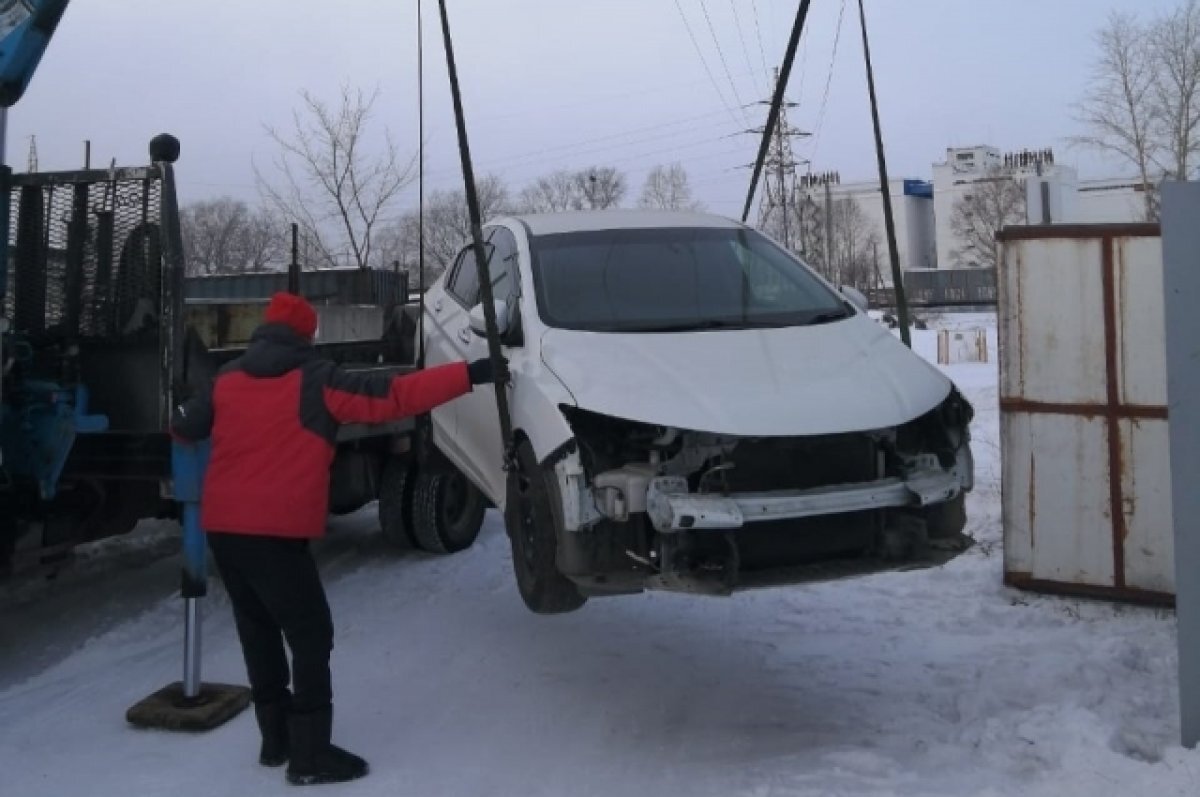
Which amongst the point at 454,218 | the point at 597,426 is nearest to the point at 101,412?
the point at 597,426

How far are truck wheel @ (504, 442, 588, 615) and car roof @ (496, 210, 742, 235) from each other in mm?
1520

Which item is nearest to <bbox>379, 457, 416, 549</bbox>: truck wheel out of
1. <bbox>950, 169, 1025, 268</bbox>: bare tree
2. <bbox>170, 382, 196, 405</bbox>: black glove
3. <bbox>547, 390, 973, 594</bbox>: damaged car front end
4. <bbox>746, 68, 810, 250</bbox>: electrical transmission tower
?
<bbox>170, 382, 196, 405</bbox>: black glove

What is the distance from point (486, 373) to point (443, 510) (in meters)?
3.59

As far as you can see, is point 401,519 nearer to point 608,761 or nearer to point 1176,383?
point 608,761

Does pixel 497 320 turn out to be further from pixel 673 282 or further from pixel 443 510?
pixel 443 510

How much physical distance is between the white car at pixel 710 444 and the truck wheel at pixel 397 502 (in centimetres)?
284

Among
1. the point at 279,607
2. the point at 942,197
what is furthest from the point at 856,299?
the point at 942,197

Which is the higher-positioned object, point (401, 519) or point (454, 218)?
point (454, 218)

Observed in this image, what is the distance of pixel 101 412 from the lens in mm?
5902

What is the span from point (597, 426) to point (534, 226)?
176cm

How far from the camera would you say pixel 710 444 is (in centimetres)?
408

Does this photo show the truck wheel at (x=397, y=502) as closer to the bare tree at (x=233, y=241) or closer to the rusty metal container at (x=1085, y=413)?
the rusty metal container at (x=1085, y=413)

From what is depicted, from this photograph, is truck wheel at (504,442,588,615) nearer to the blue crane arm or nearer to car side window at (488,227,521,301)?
car side window at (488,227,521,301)

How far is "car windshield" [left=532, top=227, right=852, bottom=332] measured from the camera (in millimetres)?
4949
